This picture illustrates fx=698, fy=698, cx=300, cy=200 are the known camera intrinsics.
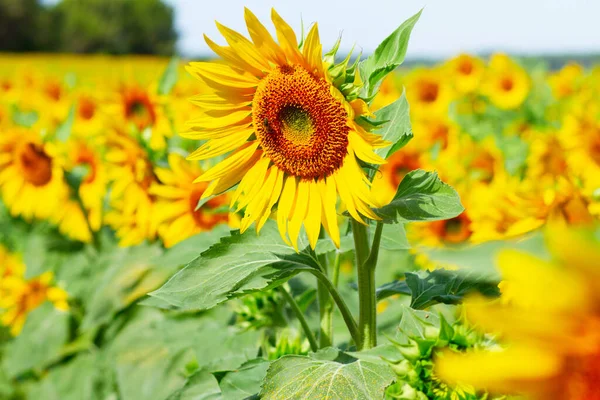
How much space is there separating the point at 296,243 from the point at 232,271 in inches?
4.2

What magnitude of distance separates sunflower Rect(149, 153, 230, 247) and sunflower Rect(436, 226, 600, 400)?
1.64 m

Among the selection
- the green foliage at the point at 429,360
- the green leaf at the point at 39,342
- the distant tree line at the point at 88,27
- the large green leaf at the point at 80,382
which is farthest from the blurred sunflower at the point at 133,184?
the distant tree line at the point at 88,27

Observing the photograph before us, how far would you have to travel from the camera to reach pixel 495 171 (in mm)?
2820

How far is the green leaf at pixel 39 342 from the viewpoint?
253 cm

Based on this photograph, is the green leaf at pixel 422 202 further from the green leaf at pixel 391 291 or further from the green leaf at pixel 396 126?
the green leaf at pixel 391 291

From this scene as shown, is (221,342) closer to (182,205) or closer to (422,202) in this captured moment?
(182,205)

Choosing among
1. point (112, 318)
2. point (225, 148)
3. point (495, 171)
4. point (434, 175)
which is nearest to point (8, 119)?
point (112, 318)

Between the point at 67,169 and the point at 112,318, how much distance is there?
0.68 m

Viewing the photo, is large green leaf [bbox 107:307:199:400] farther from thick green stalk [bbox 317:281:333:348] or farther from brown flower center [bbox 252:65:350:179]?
brown flower center [bbox 252:65:350:179]

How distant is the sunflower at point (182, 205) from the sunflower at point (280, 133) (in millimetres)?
912

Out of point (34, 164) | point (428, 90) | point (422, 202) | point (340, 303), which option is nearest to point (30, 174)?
point (34, 164)

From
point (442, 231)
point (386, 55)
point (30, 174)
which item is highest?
point (386, 55)

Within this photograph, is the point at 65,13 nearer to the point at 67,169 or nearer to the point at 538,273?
the point at 67,169

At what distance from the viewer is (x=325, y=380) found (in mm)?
888
